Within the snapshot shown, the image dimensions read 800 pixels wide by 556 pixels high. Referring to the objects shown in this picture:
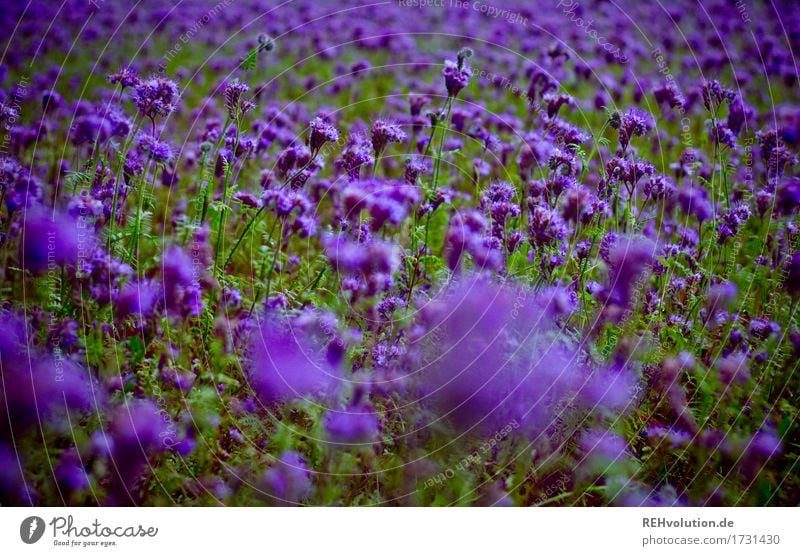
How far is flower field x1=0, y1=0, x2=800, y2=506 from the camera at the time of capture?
1.45 metres

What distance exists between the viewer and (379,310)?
1570 mm

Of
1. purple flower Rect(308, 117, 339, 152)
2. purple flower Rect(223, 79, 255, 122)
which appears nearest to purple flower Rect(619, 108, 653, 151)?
purple flower Rect(308, 117, 339, 152)

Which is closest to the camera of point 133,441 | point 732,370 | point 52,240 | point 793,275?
point 133,441

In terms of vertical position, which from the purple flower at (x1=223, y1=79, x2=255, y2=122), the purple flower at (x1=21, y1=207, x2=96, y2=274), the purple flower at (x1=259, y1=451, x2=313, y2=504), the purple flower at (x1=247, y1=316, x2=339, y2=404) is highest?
the purple flower at (x1=223, y1=79, x2=255, y2=122)

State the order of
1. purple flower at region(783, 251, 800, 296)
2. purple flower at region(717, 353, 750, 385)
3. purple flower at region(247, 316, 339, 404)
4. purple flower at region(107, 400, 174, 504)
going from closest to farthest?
purple flower at region(107, 400, 174, 504) < purple flower at region(247, 316, 339, 404) < purple flower at region(717, 353, 750, 385) < purple flower at region(783, 251, 800, 296)

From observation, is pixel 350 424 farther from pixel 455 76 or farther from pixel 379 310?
pixel 455 76

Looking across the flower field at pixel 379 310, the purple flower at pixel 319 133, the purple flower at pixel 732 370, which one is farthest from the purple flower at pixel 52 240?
the purple flower at pixel 732 370

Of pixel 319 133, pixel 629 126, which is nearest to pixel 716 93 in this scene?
pixel 629 126

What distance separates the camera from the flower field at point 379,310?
145 centimetres

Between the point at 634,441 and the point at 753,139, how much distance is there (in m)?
1.01

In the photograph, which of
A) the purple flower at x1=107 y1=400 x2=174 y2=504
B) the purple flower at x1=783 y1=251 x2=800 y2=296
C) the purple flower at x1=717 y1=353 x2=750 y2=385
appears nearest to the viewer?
the purple flower at x1=107 y1=400 x2=174 y2=504

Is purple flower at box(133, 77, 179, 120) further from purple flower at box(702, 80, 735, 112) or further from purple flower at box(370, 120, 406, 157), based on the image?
purple flower at box(702, 80, 735, 112)

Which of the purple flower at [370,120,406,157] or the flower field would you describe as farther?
the purple flower at [370,120,406,157]

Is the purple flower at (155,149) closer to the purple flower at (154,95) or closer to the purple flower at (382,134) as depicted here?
the purple flower at (154,95)
